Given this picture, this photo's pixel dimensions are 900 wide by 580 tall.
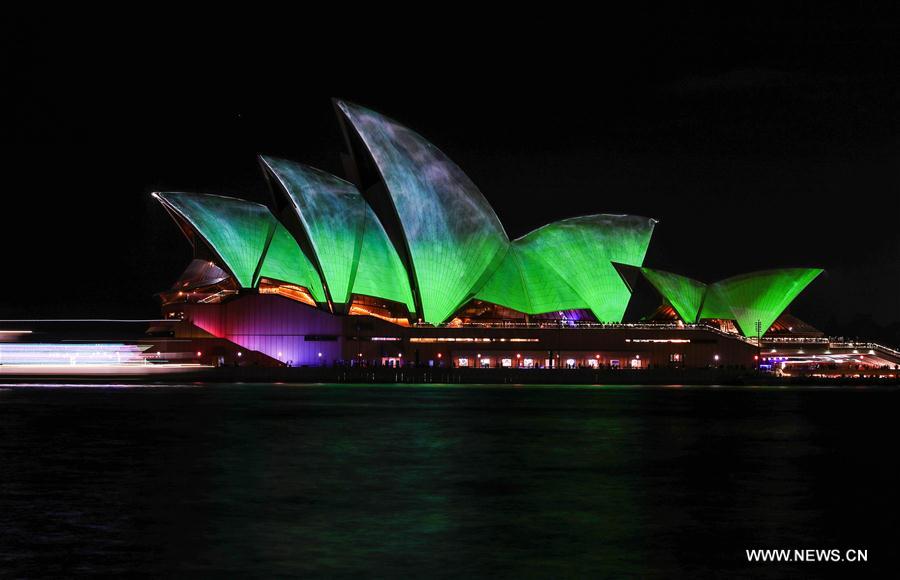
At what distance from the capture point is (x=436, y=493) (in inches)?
757

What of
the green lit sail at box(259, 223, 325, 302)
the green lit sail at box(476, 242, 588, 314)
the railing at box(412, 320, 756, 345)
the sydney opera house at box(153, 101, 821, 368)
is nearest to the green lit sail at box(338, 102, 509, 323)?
the sydney opera house at box(153, 101, 821, 368)

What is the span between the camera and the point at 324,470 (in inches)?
870

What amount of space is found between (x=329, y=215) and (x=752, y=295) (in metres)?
34.9

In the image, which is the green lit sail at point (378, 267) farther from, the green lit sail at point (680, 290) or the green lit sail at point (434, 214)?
the green lit sail at point (680, 290)

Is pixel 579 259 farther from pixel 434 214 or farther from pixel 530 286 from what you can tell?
pixel 434 214

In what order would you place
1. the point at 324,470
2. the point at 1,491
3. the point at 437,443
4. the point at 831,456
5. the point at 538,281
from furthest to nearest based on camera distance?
the point at 538,281 → the point at 437,443 → the point at 831,456 → the point at 324,470 → the point at 1,491

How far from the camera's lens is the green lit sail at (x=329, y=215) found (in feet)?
206

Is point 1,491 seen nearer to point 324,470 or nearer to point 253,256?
point 324,470

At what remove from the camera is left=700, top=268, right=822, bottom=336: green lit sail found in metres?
78.8

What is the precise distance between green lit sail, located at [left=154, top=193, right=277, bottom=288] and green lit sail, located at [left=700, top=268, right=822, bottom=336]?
3434 cm

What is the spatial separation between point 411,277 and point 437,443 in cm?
4165

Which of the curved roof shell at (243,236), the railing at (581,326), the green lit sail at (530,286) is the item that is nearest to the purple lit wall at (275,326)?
the curved roof shell at (243,236)

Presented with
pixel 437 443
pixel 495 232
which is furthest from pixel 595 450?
pixel 495 232

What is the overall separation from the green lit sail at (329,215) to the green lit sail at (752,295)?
95.4 ft
